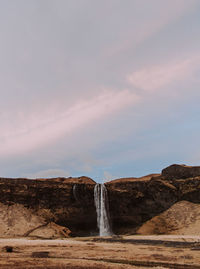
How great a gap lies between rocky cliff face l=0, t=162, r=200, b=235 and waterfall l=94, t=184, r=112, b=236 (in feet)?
3.62

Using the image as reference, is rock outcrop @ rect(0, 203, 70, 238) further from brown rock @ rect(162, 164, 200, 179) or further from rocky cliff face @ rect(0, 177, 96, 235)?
brown rock @ rect(162, 164, 200, 179)

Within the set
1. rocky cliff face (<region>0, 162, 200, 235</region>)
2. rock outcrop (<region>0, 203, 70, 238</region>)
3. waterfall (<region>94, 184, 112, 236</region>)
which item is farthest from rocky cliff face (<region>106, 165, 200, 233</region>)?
rock outcrop (<region>0, 203, 70, 238</region>)

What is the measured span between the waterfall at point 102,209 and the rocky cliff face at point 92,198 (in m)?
1.10

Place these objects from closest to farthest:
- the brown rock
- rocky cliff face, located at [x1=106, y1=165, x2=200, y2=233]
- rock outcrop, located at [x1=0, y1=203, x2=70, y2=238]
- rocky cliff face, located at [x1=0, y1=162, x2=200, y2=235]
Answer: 1. rock outcrop, located at [x1=0, y1=203, x2=70, y2=238]
2. rocky cliff face, located at [x1=0, y1=162, x2=200, y2=235]
3. rocky cliff face, located at [x1=106, y1=165, x2=200, y2=233]
4. the brown rock

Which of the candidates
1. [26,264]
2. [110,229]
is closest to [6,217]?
[110,229]

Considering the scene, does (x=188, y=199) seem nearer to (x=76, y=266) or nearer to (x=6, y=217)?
(x=6, y=217)

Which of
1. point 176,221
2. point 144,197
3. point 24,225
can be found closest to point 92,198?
point 144,197

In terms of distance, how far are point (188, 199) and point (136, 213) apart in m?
14.0

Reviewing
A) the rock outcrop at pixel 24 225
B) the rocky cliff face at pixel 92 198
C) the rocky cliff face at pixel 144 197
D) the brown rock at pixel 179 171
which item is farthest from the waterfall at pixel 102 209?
the brown rock at pixel 179 171

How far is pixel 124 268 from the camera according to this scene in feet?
71.8

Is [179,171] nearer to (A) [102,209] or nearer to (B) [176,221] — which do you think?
(B) [176,221]

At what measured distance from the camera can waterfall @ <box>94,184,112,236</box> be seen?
67.1 metres

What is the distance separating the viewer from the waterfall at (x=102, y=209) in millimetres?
67062

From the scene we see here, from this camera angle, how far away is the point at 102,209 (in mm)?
68438
